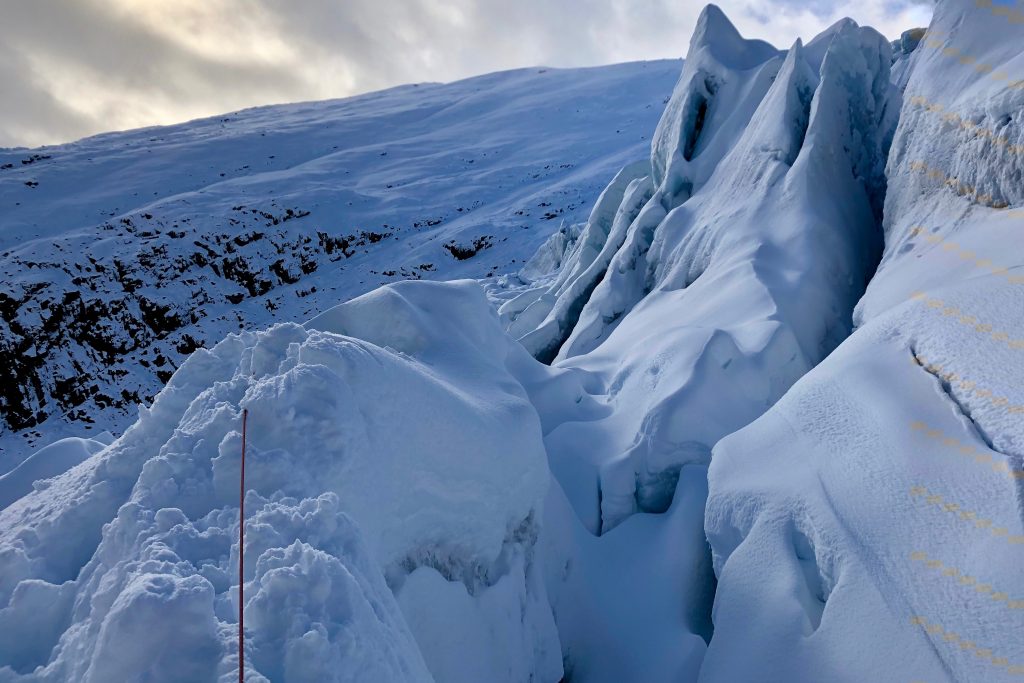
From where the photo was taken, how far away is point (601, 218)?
1850 centimetres

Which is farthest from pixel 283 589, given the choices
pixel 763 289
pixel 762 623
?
pixel 763 289

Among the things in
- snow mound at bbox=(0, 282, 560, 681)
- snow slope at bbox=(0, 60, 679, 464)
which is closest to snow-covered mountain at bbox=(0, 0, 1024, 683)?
snow mound at bbox=(0, 282, 560, 681)

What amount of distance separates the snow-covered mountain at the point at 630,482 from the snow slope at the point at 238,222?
16454 millimetres

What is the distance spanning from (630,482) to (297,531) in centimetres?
483

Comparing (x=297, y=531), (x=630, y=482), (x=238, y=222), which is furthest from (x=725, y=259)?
(x=238, y=222)

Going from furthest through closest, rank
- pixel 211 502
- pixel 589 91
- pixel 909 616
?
pixel 589 91 < pixel 909 616 < pixel 211 502

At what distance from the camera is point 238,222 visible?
3008 centimetres

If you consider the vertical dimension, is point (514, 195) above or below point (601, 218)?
above

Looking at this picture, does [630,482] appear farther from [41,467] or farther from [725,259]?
[41,467]

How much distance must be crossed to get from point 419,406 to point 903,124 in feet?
28.4

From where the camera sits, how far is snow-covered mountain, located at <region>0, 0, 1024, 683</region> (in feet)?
9.93

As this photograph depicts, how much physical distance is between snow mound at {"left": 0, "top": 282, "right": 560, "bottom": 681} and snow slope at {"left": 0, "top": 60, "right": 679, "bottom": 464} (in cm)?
1659

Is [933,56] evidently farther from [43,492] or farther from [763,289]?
[43,492]

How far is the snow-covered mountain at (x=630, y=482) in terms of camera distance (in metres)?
3.03
